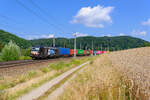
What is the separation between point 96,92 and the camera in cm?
351

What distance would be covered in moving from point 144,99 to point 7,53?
34928mm

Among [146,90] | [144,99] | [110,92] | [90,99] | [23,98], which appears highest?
[146,90]

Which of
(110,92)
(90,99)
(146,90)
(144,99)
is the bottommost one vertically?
(90,99)

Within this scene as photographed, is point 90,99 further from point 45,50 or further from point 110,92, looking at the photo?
point 45,50

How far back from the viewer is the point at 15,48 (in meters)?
34.2

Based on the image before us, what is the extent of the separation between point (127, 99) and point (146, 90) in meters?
1.19

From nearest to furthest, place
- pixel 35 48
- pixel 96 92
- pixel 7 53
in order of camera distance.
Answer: pixel 96 92
pixel 7 53
pixel 35 48

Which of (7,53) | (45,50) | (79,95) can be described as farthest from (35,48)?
(79,95)

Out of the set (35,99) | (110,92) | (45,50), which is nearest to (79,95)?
(110,92)

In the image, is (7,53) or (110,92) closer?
(110,92)

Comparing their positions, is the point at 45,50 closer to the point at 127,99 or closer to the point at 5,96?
the point at 5,96

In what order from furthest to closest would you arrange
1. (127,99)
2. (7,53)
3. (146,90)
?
(7,53)
(127,99)
(146,90)

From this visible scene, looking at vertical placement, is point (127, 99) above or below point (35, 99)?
above

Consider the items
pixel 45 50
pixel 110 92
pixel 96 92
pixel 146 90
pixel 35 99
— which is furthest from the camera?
pixel 45 50
